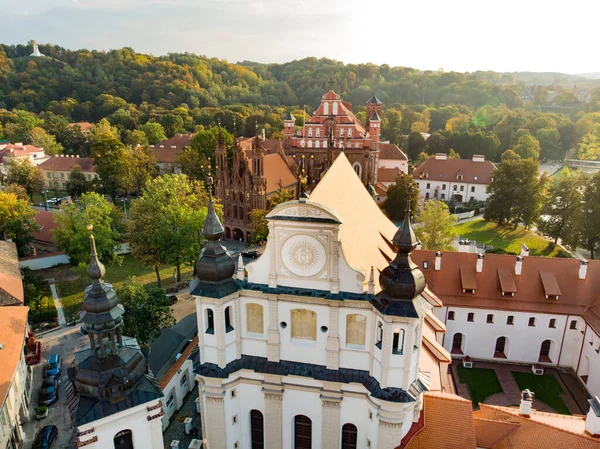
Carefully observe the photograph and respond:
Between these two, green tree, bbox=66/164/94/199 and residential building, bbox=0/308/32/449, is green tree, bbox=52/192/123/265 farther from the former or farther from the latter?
green tree, bbox=66/164/94/199

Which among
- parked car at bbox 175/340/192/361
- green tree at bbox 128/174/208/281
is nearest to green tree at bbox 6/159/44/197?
green tree at bbox 128/174/208/281

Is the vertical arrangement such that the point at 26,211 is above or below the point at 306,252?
below

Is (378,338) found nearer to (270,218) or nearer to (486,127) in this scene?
(270,218)

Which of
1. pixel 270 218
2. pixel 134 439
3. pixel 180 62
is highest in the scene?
pixel 180 62

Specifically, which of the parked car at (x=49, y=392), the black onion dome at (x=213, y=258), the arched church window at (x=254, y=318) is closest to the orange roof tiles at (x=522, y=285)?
the arched church window at (x=254, y=318)

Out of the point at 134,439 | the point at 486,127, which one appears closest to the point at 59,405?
the point at 134,439

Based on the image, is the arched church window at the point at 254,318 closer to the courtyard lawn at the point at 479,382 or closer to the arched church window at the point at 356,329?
the arched church window at the point at 356,329
